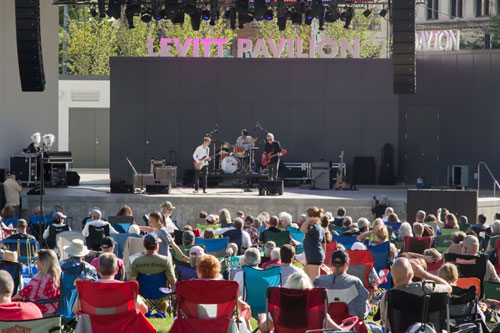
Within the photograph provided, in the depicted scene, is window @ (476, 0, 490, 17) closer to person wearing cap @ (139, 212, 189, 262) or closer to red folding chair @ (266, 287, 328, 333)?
person wearing cap @ (139, 212, 189, 262)

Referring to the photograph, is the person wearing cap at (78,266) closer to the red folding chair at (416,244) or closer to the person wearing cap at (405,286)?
the person wearing cap at (405,286)

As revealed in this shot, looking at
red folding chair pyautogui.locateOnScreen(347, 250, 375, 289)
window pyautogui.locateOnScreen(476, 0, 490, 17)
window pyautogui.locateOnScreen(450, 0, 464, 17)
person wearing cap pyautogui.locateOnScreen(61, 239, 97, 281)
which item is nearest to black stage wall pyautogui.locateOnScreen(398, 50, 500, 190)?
red folding chair pyautogui.locateOnScreen(347, 250, 375, 289)

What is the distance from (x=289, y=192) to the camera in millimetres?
26078

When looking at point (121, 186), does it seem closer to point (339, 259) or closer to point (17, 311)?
point (339, 259)

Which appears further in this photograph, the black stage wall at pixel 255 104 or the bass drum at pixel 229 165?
the black stage wall at pixel 255 104

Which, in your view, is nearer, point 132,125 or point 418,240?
point 418,240

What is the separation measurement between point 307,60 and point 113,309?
74.8ft

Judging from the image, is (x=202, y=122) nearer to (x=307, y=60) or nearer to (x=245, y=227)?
(x=307, y=60)

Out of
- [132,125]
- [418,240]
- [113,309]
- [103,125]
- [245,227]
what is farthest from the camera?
[103,125]

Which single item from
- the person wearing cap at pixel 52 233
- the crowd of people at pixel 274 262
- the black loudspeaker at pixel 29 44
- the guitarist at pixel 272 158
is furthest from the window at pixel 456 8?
the person wearing cap at pixel 52 233

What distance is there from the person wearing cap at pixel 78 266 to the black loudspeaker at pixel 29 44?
37.2ft

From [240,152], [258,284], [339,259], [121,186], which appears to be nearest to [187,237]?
[258,284]

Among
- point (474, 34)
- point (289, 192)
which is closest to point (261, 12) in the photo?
point (289, 192)

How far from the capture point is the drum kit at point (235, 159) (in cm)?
2742
